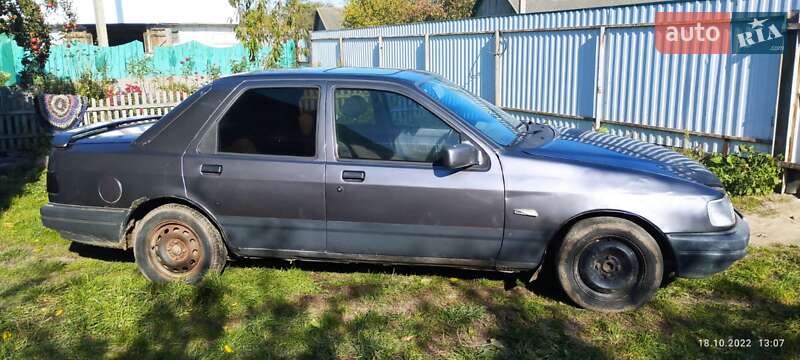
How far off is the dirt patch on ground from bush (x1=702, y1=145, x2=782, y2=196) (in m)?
0.22

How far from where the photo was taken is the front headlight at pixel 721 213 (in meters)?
4.28

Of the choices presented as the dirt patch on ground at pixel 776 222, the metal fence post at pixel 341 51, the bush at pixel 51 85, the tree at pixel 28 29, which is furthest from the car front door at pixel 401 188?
the metal fence post at pixel 341 51

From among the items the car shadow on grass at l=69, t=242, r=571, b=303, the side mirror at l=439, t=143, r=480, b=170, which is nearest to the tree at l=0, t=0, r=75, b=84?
the car shadow on grass at l=69, t=242, r=571, b=303

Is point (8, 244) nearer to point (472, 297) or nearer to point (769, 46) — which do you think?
point (472, 297)

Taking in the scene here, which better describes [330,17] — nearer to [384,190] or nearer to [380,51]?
[380,51]

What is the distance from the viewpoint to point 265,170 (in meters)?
4.74

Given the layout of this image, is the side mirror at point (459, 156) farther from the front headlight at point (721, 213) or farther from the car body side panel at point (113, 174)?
the car body side panel at point (113, 174)

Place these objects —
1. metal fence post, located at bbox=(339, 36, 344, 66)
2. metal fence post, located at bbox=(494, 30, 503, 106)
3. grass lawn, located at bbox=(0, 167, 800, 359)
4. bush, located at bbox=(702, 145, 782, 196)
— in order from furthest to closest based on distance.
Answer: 1. metal fence post, located at bbox=(339, 36, 344, 66)
2. metal fence post, located at bbox=(494, 30, 503, 106)
3. bush, located at bbox=(702, 145, 782, 196)
4. grass lawn, located at bbox=(0, 167, 800, 359)

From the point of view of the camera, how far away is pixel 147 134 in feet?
16.5

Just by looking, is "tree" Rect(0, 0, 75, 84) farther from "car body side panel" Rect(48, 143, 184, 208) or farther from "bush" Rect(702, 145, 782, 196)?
"bush" Rect(702, 145, 782, 196)

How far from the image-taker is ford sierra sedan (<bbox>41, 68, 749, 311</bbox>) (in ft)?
14.2

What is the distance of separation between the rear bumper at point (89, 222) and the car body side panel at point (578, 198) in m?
2.92

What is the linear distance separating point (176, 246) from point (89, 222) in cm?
70

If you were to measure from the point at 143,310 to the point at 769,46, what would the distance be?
24.4 feet
